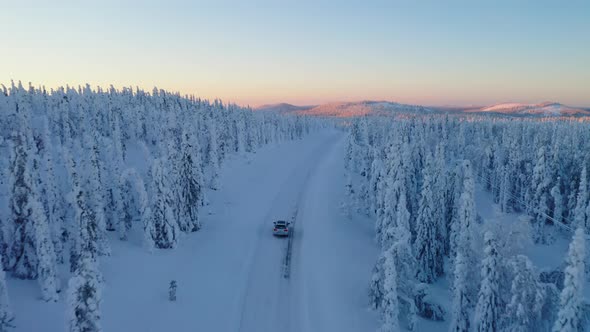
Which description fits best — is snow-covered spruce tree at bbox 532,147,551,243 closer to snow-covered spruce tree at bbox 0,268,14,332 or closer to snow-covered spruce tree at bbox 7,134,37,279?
snow-covered spruce tree at bbox 7,134,37,279

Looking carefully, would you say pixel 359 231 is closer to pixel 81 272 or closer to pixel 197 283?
pixel 197 283

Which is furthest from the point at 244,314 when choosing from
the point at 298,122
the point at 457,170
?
the point at 298,122

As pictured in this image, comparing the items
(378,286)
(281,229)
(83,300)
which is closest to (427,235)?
(378,286)

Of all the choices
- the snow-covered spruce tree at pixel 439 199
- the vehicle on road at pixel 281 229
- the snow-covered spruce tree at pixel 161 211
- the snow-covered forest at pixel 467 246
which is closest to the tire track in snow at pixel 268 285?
the vehicle on road at pixel 281 229

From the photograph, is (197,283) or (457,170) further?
(457,170)

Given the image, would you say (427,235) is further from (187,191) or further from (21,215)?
(21,215)

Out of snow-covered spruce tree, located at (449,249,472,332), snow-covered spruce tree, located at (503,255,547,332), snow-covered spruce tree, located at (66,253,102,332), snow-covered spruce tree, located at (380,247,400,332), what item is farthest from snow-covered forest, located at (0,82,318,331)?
snow-covered spruce tree, located at (503,255,547,332)
